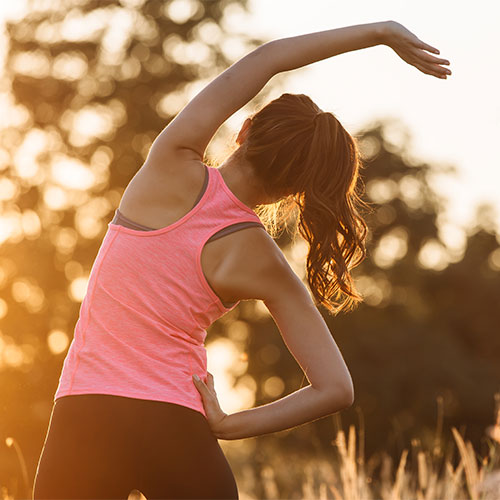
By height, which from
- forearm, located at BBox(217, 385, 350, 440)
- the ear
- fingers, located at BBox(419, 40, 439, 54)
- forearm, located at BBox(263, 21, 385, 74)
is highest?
forearm, located at BBox(263, 21, 385, 74)

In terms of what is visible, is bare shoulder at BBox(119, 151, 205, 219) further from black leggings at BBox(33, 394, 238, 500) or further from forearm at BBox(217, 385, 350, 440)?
forearm at BBox(217, 385, 350, 440)

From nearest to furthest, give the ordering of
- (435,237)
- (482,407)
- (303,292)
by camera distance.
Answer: (303,292)
(482,407)
(435,237)

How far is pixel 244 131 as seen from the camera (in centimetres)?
240

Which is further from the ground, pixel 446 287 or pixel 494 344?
pixel 446 287

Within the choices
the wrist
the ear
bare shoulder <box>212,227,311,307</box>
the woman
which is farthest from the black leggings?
the wrist

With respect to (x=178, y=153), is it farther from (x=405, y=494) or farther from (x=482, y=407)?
(x=482, y=407)

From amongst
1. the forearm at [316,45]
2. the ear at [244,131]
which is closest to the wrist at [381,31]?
the forearm at [316,45]

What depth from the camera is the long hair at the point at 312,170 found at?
2283 mm

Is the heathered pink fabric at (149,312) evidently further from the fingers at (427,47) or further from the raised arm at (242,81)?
the fingers at (427,47)

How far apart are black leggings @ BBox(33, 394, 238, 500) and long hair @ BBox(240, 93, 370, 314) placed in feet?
1.90

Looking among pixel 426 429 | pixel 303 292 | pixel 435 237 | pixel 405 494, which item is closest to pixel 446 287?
pixel 435 237

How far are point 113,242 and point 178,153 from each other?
0.27 meters

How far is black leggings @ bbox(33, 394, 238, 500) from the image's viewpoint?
2.12m

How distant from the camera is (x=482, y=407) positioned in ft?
90.3
